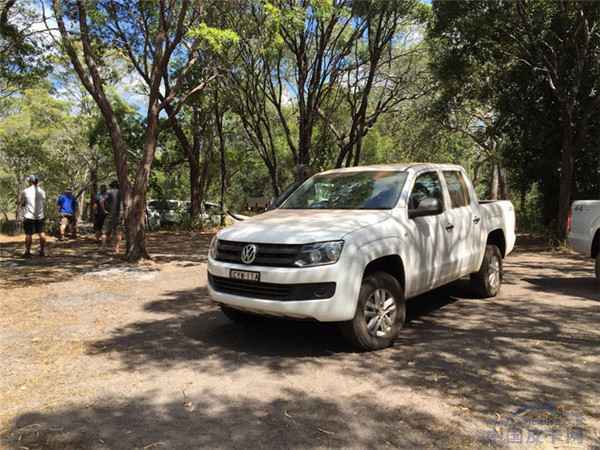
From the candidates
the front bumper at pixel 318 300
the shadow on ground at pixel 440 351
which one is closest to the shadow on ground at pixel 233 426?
the shadow on ground at pixel 440 351

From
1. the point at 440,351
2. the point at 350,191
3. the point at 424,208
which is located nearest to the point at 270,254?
the point at 350,191

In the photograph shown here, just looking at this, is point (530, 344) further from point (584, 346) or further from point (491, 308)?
point (491, 308)

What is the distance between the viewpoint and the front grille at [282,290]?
4223 millimetres

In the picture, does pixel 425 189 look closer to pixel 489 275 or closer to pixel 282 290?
pixel 489 275

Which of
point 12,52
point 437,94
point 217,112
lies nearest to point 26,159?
point 217,112

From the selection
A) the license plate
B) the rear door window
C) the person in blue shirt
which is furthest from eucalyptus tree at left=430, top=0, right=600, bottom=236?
the person in blue shirt

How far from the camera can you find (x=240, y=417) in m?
3.35

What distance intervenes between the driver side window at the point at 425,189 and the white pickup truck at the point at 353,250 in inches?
0.5

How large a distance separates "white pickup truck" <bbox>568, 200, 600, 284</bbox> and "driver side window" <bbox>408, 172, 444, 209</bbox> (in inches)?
133

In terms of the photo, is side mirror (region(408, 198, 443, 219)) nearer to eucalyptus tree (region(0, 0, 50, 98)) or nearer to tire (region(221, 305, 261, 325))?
tire (region(221, 305, 261, 325))

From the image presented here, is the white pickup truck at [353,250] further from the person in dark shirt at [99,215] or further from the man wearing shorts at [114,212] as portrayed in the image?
the person in dark shirt at [99,215]

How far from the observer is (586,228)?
299 inches

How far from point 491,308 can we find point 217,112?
17446 millimetres

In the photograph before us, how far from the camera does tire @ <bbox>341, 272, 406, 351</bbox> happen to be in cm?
443
